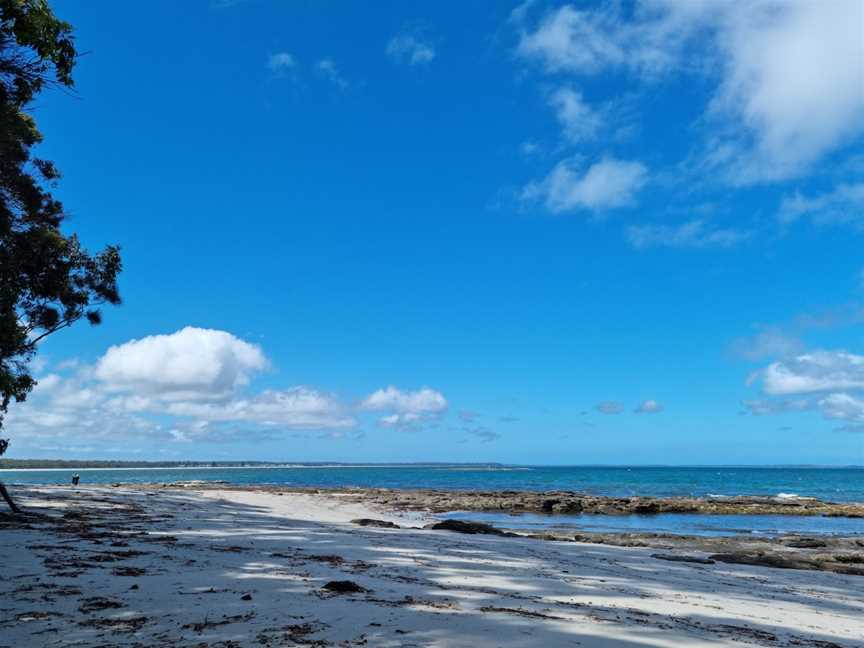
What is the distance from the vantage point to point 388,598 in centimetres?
743

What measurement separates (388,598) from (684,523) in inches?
1230

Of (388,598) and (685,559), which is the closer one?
(388,598)

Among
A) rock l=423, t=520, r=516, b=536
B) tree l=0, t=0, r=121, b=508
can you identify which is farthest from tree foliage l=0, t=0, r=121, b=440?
rock l=423, t=520, r=516, b=536

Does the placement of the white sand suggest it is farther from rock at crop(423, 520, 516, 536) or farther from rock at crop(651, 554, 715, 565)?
rock at crop(423, 520, 516, 536)

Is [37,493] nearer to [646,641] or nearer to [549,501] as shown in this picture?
[646,641]

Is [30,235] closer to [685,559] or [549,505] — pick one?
[685,559]

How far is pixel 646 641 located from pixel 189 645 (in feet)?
15.1

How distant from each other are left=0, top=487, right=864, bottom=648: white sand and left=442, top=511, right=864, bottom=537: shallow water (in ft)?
49.4

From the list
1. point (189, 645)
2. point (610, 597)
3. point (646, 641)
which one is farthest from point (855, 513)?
point (189, 645)

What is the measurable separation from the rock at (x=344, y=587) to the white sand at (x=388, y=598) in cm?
15

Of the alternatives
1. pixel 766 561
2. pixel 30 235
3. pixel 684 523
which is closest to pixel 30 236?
pixel 30 235

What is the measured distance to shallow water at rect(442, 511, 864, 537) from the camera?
29156 millimetres

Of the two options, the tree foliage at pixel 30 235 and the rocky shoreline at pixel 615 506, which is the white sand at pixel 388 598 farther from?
the rocky shoreline at pixel 615 506

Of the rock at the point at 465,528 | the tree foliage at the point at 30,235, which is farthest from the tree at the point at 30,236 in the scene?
the rock at the point at 465,528
